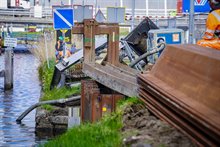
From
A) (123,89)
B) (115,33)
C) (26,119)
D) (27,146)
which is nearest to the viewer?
(123,89)

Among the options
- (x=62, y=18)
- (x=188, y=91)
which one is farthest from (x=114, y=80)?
(x=62, y=18)

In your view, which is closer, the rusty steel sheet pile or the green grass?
the rusty steel sheet pile

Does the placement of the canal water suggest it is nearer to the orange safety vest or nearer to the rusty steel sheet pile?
the orange safety vest

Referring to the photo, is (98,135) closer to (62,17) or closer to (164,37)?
(164,37)

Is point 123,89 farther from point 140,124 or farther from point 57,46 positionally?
point 57,46

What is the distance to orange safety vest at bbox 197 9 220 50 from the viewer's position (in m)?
9.12

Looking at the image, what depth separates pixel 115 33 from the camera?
14.9 m

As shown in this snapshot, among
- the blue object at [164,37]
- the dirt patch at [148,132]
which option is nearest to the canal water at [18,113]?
the blue object at [164,37]

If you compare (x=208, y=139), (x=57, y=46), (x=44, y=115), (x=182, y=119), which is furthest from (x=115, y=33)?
(x=57, y=46)

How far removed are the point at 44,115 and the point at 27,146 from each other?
2084 mm

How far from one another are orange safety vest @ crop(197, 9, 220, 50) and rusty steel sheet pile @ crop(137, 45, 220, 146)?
848 mm

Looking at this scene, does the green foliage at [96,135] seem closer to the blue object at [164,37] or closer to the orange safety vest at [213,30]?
the orange safety vest at [213,30]

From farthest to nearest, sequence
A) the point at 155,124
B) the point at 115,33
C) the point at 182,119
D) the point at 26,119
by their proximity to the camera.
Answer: the point at 26,119, the point at 115,33, the point at 155,124, the point at 182,119

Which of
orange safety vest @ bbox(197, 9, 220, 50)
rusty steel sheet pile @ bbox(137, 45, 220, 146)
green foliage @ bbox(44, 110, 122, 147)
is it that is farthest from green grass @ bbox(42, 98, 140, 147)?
orange safety vest @ bbox(197, 9, 220, 50)
